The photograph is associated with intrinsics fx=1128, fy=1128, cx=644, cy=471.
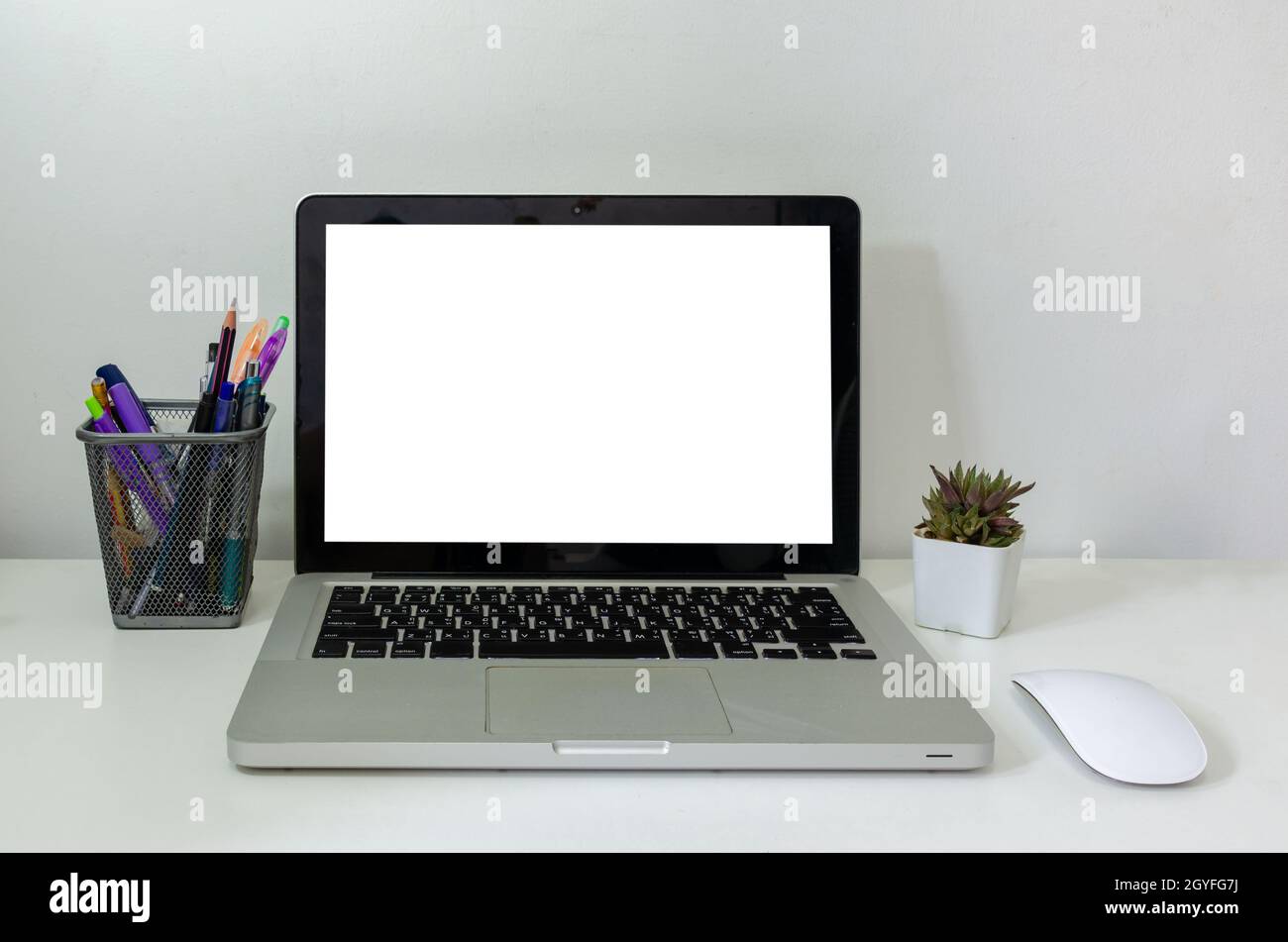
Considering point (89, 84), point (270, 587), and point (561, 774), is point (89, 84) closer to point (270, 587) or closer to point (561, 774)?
point (270, 587)

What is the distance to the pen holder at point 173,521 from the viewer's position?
0.78 metres

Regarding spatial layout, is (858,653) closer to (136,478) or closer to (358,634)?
(358,634)

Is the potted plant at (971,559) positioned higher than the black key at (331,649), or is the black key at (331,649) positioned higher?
the potted plant at (971,559)

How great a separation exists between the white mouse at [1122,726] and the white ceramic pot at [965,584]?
139 mm

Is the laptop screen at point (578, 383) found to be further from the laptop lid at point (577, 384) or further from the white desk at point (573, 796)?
the white desk at point (573, 796)

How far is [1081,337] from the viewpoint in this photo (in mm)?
1006

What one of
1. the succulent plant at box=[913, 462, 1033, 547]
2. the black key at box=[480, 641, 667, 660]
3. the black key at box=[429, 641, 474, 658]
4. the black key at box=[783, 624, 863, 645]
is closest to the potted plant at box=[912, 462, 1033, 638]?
the succulent plant at box=[913, 462, 1033, 547]

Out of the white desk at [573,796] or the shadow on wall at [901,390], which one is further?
the shadow on wall at [901,390]

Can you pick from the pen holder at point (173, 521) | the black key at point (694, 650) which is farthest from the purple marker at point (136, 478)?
the black key at point (694, 650)

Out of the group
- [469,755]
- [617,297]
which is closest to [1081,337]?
[617,297]

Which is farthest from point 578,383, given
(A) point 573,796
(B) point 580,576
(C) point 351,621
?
(A) point 573,796

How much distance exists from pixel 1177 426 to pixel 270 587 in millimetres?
802

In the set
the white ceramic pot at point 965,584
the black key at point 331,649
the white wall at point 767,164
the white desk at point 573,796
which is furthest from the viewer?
the white wall at point 767,164

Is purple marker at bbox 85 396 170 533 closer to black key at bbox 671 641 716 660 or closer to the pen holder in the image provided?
the pen holder
